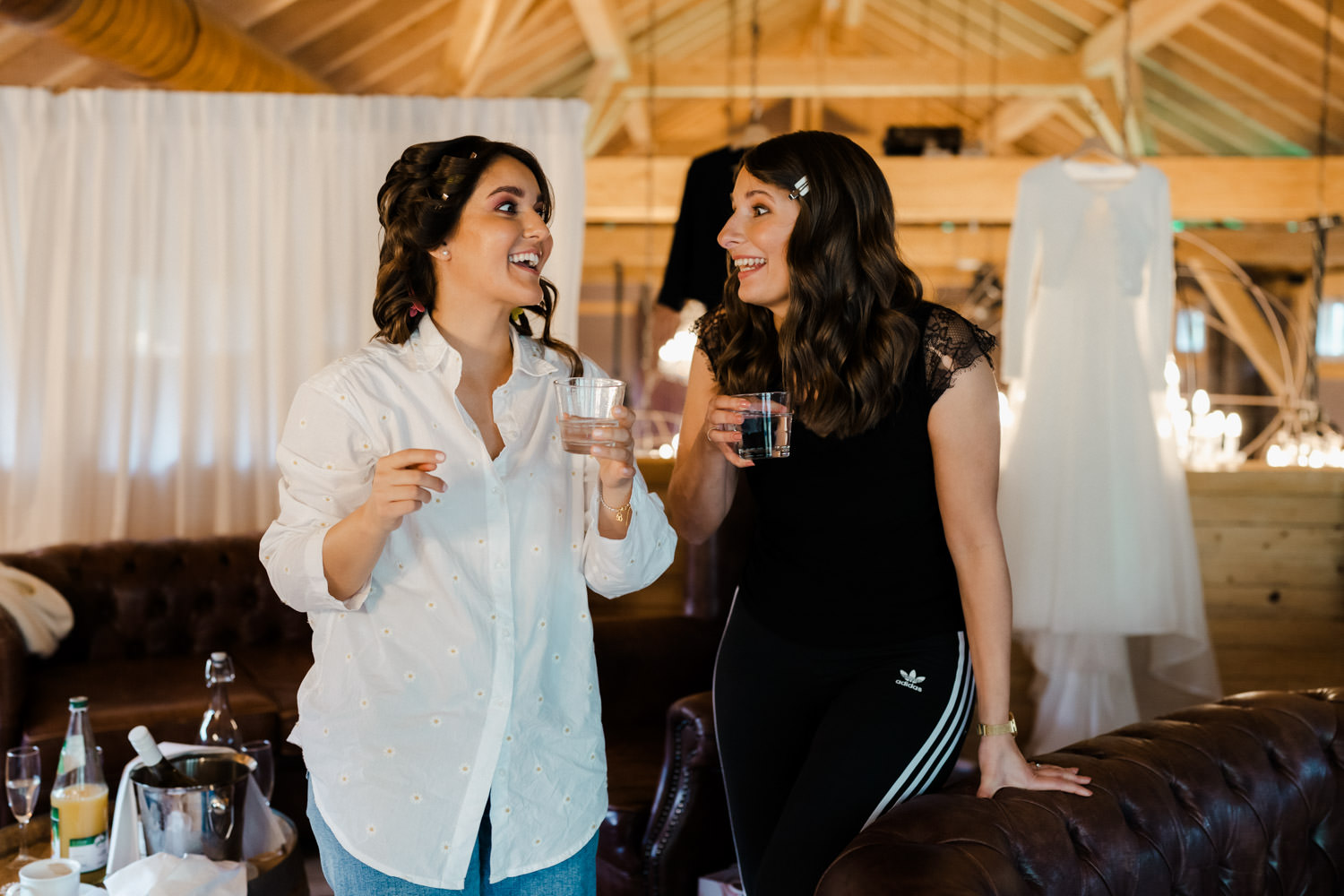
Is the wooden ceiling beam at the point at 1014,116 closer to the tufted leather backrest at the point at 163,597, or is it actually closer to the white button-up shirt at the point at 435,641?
the tufted leather backrest at the point at 163,597

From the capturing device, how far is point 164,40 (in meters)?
3.94

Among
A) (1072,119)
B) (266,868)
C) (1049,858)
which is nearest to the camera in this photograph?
(1049,858)

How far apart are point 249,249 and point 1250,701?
147 inches

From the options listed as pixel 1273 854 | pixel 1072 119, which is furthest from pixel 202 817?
pixel 1072 119

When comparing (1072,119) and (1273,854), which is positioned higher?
(1072,119)

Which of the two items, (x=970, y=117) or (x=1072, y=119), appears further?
(x=970, y=117)

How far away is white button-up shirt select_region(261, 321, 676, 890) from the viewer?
4.43 feet

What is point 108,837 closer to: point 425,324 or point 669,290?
point 425,324

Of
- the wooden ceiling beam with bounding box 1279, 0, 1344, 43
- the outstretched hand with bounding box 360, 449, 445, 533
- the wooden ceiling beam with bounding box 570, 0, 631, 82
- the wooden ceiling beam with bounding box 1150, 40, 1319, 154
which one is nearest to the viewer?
the outstretched hand with bounding box 360, 449, 445, 533

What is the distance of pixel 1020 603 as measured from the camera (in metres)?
3.72

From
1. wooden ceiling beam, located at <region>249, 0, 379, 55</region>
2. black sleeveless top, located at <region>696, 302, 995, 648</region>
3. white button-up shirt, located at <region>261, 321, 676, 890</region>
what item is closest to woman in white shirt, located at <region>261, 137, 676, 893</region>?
white button-up shirt, located at <region>261, 321, 676, 890</region>

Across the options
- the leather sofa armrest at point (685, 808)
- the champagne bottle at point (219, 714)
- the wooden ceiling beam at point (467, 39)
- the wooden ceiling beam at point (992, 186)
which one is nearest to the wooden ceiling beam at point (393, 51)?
the wooden ceiling beam at point (992, 186)

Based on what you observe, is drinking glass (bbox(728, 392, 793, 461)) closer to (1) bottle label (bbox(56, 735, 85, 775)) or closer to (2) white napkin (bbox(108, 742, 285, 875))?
(2) white napkin (bbox(108, 742, 285, 875))

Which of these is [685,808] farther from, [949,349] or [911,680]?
[949,349]
